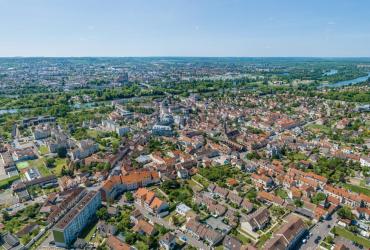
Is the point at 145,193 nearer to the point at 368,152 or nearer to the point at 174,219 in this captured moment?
the point at 174,219

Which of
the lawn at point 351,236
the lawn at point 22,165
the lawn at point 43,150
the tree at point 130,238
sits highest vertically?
the tree at point 130,238

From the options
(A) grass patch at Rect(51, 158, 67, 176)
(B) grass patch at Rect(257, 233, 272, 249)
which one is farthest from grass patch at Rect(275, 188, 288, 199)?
(A) grass patch at Rect(51, 158, 67, 176)

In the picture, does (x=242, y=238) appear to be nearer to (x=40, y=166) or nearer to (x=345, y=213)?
(x=345, y=213)

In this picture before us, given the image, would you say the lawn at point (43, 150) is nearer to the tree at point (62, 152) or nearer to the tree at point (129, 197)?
the tree at point (62, 152)

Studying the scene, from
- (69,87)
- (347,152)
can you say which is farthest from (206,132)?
(69,87)

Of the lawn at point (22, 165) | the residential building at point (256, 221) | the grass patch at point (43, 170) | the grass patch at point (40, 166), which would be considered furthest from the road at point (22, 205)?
the residential building at point (256, 221)

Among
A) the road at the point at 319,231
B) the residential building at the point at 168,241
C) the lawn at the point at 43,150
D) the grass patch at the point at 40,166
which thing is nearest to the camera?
the residential building at the point at 168,241
